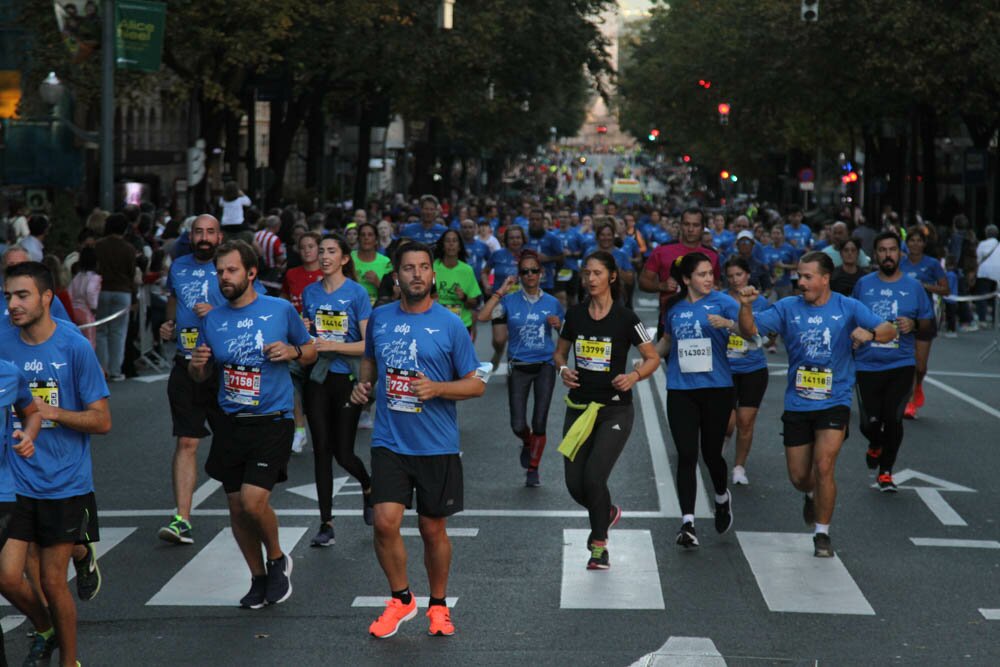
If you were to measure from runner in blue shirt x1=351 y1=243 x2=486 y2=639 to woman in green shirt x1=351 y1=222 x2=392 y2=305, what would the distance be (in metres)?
7.34

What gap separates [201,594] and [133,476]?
4418mm

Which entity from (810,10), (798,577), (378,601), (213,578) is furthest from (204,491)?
(810,10)

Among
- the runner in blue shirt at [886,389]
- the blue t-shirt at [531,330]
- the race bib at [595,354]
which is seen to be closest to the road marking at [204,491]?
the blue t-shirt at [531,330]

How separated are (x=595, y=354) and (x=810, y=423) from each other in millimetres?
1370

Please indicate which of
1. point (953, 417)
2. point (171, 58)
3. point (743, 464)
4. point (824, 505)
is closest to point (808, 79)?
point (171, 58)

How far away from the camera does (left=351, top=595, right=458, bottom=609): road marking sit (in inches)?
346

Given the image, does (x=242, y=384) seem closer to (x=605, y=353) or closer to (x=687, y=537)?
(x=605, y=353)

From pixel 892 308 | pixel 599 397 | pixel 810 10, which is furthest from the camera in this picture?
pixel 810 10

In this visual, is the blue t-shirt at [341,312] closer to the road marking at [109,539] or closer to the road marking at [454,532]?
the road marking at [454,532]

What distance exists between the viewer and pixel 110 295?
63.8 ft

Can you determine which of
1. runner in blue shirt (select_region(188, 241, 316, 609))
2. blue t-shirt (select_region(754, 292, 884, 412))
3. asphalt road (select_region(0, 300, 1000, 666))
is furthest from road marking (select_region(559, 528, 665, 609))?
runner in blue shirt (select_region(188, 241, 316, 609))

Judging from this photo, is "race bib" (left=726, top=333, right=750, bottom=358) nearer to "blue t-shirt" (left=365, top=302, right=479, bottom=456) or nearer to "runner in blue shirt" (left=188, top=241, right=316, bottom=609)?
"runner in blue shirt" (left=188, top=241, right=316, bottom=609)

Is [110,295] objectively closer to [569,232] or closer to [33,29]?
[569,232]

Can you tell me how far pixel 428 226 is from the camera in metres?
20.6
